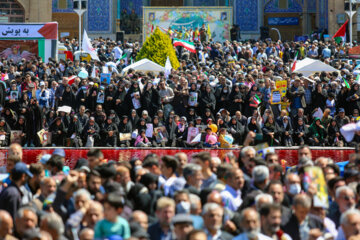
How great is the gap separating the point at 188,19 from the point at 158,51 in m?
12.4

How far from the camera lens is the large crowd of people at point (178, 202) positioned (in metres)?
6.88

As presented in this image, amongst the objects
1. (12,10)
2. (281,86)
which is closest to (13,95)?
(281,86)

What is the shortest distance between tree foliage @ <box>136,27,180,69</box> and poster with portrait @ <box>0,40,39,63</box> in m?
4.21

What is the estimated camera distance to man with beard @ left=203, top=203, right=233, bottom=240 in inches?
277

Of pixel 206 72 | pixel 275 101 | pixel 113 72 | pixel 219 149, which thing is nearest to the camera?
pixel 219 149

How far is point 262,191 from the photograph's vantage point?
8375 millimetres

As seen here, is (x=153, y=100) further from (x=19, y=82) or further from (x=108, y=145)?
(x=19, y=82)

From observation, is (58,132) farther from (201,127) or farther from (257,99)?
(257,99)

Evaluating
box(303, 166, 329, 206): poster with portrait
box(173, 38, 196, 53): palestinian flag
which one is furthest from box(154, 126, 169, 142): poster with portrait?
box(173, 38, 196, 53): palestinian flag

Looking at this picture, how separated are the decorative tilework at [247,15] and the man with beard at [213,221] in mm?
38084

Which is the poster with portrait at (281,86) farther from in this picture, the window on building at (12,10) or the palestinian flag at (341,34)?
the window on building at (12,10)

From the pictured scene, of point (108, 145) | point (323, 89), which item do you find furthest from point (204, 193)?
point (323, 89)

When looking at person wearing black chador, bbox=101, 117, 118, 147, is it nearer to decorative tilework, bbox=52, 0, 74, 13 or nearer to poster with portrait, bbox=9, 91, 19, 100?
poster with portrait, bbox=9, 91, 19, 100

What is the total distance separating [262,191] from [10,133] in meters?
11.8
